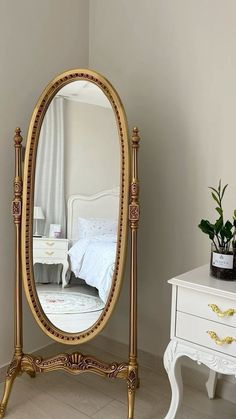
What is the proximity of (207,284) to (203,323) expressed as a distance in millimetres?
146

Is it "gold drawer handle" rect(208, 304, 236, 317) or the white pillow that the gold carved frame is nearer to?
the white pillow

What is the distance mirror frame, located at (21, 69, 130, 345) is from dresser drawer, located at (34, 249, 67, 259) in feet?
0.10

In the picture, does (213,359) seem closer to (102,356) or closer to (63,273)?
(63,273)

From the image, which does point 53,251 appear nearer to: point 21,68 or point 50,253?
point 50,253

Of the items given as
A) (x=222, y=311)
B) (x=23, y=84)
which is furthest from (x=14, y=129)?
(x=222, y=311)

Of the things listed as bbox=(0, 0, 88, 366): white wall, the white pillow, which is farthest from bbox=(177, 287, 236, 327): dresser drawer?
bbox=(0, 0, 88, 366): white wall

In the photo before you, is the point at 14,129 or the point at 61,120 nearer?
the point at 61,120

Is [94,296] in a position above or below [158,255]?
below

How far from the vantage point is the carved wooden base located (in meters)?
1.98

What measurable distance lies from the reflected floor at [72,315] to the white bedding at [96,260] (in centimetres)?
4

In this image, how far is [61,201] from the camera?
6.63 ft

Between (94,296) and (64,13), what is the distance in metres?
1.46

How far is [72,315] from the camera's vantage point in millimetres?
2039

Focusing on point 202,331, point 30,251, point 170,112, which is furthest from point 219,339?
point 170,112
